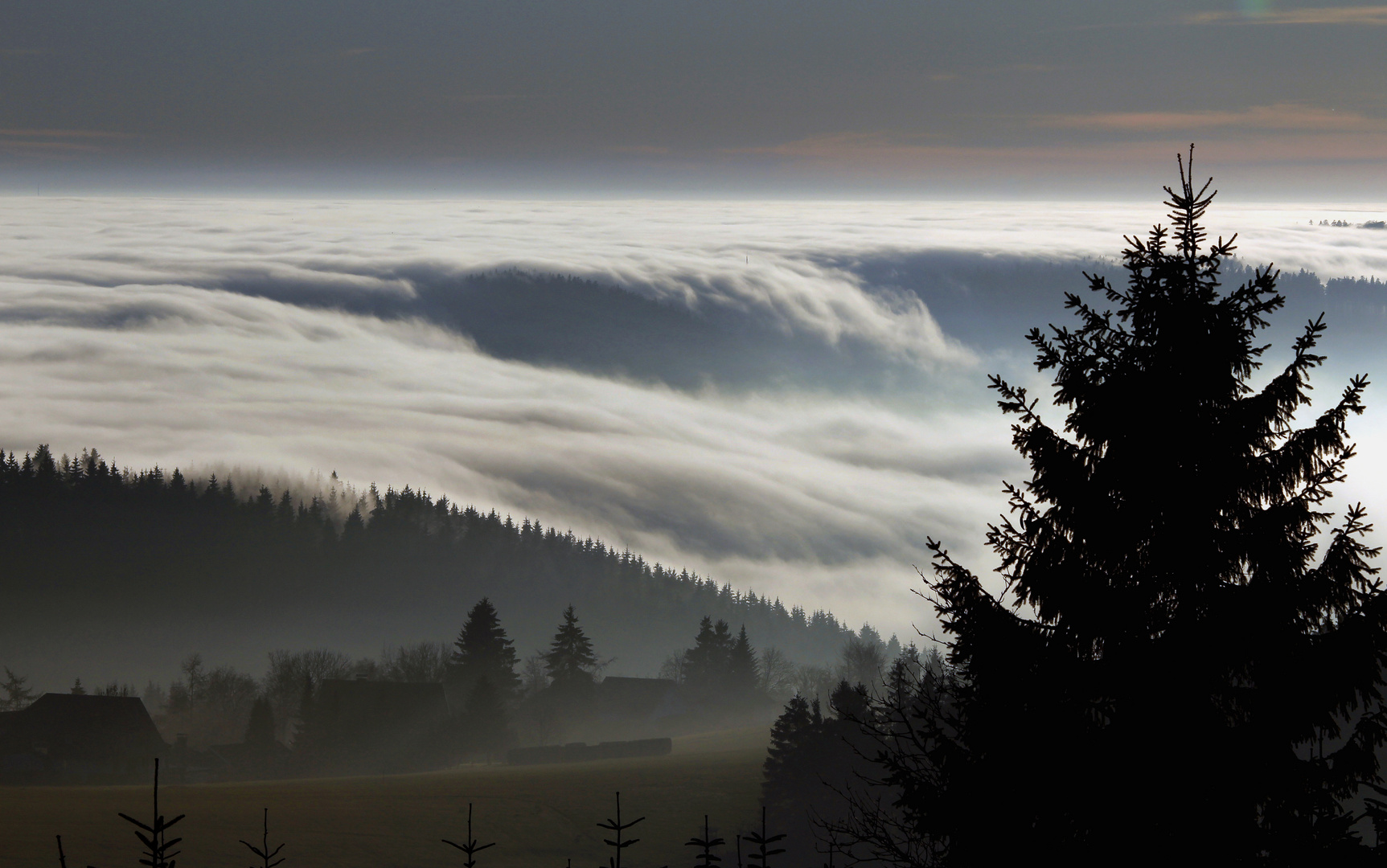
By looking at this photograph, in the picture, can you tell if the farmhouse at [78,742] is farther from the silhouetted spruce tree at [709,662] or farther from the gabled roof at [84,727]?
the silhouetted spruce tree at [709,662]

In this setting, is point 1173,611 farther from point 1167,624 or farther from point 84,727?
point 84,727

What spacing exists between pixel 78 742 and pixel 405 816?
129ft

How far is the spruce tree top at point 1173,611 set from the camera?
37.7 ft

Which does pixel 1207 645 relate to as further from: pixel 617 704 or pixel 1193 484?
pixel 617 704

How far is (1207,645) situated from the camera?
1180 cm

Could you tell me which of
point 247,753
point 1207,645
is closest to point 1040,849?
point 1207,645

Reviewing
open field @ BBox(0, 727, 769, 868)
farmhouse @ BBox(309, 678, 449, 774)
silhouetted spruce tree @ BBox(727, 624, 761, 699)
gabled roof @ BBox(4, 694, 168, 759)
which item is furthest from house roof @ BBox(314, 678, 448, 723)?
silhouetted spruce tree @ BBox(727, 624, 761, 699)

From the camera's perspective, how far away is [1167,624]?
12266mm

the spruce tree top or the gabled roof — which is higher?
the spruce tree top

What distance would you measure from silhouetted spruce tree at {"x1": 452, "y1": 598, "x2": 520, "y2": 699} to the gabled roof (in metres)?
29.0

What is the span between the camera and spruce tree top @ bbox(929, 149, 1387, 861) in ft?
37.7

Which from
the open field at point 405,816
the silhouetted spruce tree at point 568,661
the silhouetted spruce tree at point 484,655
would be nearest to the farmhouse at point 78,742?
the open field at point 405,816

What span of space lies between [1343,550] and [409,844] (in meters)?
51.6

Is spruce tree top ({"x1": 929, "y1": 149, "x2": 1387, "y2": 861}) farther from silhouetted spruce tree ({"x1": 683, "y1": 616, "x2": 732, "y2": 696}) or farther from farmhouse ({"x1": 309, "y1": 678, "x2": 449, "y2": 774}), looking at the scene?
silhouetted spruce tree ({"x1": 683, "y1": 616, "x2": 732, "y2": 696})
